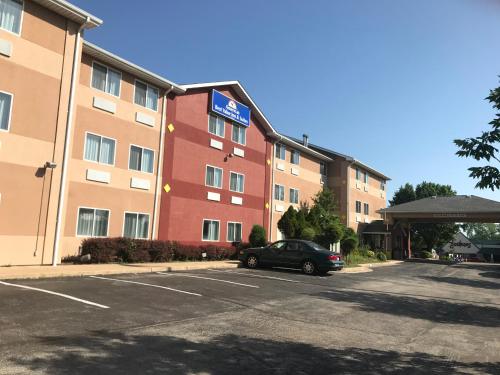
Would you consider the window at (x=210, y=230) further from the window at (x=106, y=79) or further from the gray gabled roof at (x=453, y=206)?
the gray gabled roof at (x=453, y=206)

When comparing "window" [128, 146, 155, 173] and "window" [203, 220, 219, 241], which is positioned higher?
"window" [128, 146, 155, 173]

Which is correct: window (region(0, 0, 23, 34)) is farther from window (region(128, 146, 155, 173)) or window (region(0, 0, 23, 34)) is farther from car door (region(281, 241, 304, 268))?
car door (region(281, 241, 304, 268))

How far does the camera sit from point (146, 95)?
2233cm

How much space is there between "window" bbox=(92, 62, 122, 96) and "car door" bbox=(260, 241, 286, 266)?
32.1ft

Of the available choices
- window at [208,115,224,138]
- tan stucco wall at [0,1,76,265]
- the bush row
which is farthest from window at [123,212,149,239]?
window at [208,115,224,138]

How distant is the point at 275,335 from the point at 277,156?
26140mm

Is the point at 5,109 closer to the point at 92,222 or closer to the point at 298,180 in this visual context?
the point at 92,222

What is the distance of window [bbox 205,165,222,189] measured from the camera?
26.2 m

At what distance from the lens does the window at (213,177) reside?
26.2 m

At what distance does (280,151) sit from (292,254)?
49.0ft

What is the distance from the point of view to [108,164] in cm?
2012

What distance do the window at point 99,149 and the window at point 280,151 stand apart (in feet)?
49.6

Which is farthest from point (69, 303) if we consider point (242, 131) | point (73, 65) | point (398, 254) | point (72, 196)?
point (398, 254)

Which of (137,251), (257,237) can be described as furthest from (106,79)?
(257,237)
